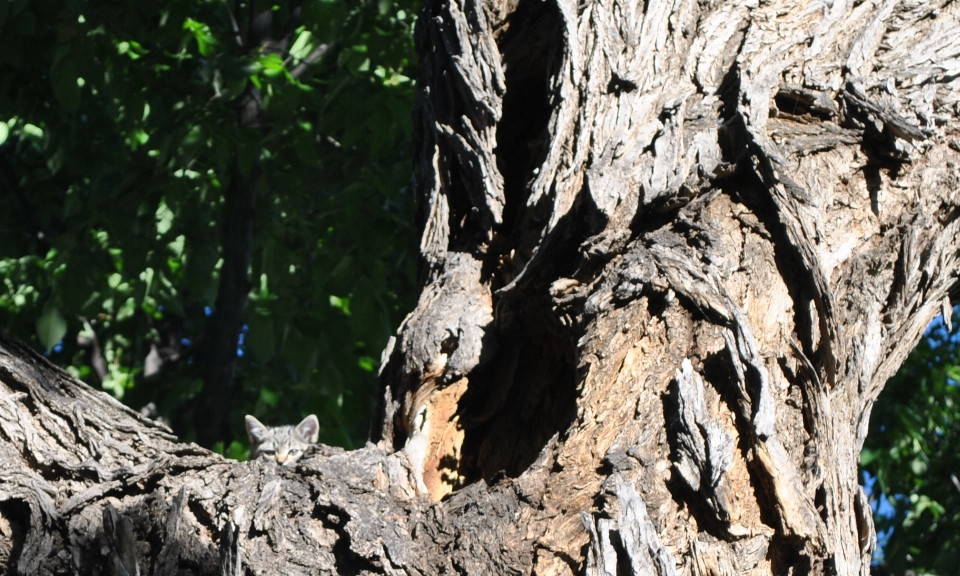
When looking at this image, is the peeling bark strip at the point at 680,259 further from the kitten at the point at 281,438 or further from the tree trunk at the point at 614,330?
the kitten at the point at 281,438

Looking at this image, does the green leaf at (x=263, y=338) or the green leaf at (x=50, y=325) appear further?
the green leaf at (x=263, y=338)

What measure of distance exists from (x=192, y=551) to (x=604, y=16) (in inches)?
66.2

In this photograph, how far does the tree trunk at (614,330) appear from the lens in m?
1.75

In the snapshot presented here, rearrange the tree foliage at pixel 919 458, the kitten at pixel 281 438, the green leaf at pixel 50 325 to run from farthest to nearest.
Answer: the tree foliage at pixel 919 458
the kitten at pixel 281 438
the green leaf at pixel 50 325

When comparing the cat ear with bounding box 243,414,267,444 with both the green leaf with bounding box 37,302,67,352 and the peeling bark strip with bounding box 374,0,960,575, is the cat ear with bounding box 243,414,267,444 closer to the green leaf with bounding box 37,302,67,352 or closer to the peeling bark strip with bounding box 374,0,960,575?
the green leaf with bounding box 37,302,67,352

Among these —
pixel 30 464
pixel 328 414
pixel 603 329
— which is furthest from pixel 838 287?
pixel 328 414

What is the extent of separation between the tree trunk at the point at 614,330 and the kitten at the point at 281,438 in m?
2.91

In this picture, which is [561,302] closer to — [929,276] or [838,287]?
[838,287]

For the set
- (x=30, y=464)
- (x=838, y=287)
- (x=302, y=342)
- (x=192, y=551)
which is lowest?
(x=192, y=551)

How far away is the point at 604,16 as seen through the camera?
254 cm

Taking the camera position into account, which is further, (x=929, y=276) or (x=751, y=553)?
(x=929, y=276)

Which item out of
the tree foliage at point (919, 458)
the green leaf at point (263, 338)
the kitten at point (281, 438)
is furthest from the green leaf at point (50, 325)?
the tree foliage at point (919, 458)

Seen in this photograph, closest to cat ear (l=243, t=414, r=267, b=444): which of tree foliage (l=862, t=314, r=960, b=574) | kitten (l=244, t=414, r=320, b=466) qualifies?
kitten (l=244, t=414, r=320, b=466)

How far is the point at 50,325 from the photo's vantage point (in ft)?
14.1
